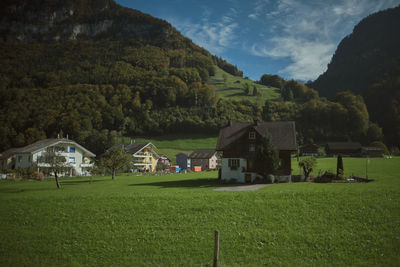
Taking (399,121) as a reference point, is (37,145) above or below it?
below

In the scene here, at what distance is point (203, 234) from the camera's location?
13.0 m

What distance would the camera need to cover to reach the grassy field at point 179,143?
10641cm

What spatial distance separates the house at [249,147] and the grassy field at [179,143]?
63013 mm

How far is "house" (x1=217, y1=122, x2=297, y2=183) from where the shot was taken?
3544cm

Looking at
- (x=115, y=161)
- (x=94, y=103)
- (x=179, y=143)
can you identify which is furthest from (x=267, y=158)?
(x=94, y=103)

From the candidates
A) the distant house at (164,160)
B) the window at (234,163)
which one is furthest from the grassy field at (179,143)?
the window at (234,163)

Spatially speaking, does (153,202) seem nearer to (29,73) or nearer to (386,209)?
(386,209)

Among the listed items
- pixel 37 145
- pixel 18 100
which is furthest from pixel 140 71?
pixel 37 145

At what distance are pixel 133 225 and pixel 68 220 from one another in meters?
4.82

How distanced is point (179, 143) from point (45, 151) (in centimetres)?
6595

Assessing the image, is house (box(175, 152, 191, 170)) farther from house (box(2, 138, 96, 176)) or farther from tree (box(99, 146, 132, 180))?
tree (box(99, 146, 132, 180))

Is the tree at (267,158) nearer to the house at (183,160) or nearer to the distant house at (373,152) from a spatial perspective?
the house at (183,160)

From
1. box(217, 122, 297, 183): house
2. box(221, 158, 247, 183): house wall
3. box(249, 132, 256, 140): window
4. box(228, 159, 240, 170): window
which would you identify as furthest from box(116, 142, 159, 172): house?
box(249, 132, 256, 140): window

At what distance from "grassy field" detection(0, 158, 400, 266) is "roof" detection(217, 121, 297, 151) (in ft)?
58.6
